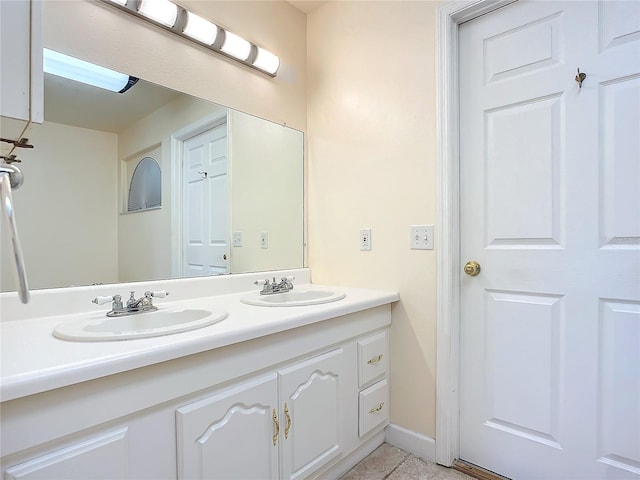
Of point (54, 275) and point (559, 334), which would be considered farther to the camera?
point (559, 334)

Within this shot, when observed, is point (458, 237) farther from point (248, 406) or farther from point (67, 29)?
point (67, 29)

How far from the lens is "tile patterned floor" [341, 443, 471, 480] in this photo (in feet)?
4.70

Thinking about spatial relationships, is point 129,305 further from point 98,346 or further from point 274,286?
point 274,286

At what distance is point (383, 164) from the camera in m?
1.70

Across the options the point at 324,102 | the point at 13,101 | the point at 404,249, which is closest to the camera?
the point at 13,101

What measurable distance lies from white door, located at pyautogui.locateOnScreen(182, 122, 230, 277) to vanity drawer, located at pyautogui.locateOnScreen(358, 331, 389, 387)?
74 cm

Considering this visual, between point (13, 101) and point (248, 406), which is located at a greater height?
point (13, 101)

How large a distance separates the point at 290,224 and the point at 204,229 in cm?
52

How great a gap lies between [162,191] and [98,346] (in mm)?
855

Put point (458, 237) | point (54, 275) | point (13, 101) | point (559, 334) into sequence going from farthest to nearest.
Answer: point (458, 237) < point (559, 334) < point (54, 275) < point (13, 101)

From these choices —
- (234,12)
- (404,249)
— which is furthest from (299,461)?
(234,12)

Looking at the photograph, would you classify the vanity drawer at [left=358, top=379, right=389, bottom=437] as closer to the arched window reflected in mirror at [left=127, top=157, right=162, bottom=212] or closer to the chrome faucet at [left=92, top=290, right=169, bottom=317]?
the chrome faucet at [left=92, top=290, right=169, bottom=317]

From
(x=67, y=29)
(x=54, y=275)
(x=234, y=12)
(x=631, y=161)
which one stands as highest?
(x=234, y=12)

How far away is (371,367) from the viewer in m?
1.54
